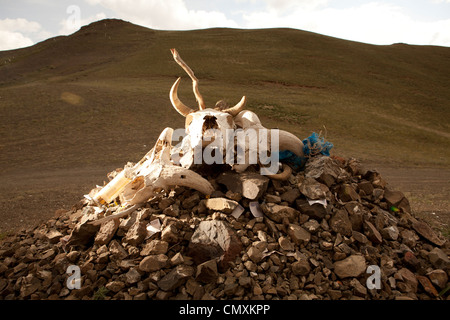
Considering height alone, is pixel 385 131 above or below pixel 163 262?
below

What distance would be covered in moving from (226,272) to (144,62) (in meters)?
44.7

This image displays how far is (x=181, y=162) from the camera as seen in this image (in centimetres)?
407

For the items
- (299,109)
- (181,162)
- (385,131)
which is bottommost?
(385,131)

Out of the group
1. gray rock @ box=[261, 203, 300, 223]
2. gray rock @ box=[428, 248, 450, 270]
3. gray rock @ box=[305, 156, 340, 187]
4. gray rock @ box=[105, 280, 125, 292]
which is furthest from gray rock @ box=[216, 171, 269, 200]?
gray rock @ box=[428, 248, 450, 270]

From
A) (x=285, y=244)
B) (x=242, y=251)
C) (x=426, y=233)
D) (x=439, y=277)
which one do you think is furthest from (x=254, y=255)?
(x=426, y=233)

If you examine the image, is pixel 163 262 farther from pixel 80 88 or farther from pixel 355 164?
pixel 80 88

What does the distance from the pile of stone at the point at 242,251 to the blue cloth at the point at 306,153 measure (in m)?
0.31

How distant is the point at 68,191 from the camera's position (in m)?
9.38

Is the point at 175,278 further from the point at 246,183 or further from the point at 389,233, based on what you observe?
the point at 389,233

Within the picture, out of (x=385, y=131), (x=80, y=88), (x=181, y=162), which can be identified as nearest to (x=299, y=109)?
(x=385, y=131)

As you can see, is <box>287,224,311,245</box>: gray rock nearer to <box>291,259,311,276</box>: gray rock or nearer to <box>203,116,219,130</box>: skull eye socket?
<box>291,259,311,276</box>: gray rock

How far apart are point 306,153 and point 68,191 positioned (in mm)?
8445

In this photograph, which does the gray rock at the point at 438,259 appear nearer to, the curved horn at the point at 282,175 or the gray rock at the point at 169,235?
the curved horn at the point at 282,175

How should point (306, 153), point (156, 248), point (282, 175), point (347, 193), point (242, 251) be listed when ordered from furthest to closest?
point (306, 153) → point (347, 193) → point (282, 175) → point (242, 251) → point (156, 248)
